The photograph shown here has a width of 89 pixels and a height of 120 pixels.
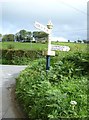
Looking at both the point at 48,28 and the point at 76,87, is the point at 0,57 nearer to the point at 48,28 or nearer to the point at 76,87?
the point at 48,28

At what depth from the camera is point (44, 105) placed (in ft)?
15.8

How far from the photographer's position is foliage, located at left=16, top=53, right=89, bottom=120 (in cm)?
460

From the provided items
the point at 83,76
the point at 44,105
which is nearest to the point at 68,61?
the point at 83,76

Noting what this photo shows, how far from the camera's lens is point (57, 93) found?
5016 mm

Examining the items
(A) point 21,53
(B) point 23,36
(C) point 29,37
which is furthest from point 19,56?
(B) point 23,36

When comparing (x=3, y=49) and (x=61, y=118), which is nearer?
(x=61, y=118)

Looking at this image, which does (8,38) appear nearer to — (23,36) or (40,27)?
(23,36)

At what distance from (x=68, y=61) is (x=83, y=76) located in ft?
4.76

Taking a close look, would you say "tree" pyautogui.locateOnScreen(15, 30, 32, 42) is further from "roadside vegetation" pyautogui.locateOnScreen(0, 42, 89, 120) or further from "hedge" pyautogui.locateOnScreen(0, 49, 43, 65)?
"roadside vegetation" pyautogui.locateOnScreen(0, 42, 89, 120)

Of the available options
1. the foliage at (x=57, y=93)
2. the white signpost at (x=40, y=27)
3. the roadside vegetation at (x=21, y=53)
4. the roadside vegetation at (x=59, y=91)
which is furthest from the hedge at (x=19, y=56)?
the white signpost at (x=40, y=27)

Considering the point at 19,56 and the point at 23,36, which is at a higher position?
the point at 23,36

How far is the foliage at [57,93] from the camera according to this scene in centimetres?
460

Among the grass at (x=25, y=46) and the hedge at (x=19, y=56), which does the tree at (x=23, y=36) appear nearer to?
the grass at (x=25, y=46)

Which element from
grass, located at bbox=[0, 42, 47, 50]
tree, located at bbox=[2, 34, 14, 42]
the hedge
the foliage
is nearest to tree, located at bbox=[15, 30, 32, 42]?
tree, located at bbox=[2, 34, 14, 42]
